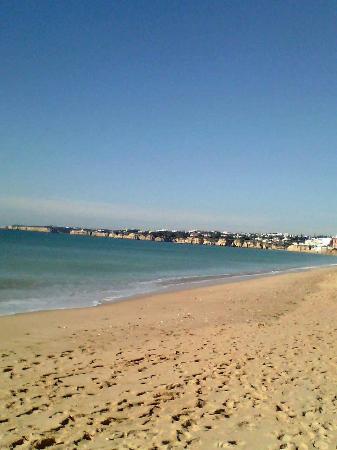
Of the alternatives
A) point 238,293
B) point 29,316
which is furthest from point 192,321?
point 238,293

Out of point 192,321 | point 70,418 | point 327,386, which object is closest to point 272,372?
point 327,386

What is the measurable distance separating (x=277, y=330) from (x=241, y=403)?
18.3ft

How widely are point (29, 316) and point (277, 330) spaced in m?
7.74

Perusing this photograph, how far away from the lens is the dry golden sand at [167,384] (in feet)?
15.4

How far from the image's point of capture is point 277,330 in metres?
10.8

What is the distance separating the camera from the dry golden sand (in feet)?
15.4

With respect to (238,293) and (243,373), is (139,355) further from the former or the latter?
(238,293)

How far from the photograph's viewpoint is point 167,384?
638 cm

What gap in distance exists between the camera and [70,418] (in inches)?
201

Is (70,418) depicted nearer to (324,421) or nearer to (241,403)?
(241,403)

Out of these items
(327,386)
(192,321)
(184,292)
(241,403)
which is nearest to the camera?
(241,403)

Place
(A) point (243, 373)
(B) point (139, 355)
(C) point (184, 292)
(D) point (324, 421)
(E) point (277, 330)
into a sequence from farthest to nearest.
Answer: (C) point (184, 292), (E) point (277, 330), (B) point (139, 355), (A) point (243, 373), (D) point (324, 421)

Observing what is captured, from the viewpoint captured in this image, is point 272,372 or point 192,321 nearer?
point 272,372

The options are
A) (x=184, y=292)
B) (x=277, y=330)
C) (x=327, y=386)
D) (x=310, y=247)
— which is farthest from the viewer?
(x=310, y=247)
